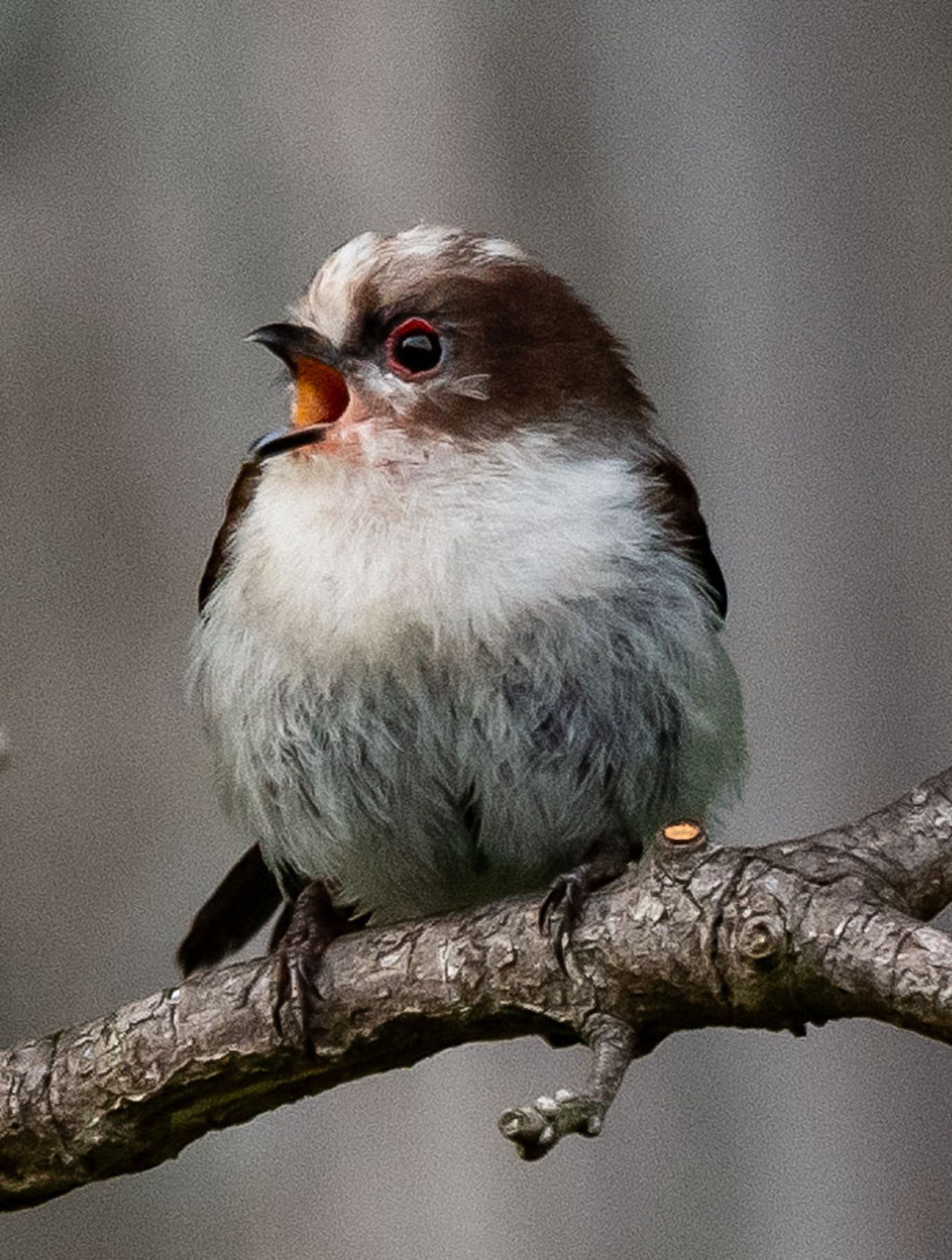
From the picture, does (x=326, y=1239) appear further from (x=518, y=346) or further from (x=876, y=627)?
(x=518, y=346)

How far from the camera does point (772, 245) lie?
4.60 metres

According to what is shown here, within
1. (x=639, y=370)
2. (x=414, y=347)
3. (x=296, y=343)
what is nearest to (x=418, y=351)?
(x=414, y=347)

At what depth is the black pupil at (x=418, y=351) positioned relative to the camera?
341 centimetres

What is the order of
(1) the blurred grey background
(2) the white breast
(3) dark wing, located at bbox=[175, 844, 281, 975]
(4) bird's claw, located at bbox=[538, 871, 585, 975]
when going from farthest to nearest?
1. (1) the blurred grey background
2. (3) dark wing, located at bbox=[175, 844, 281, 975]
3. (2) the white breast
4. (4) bird's claw, located at bbox=[538, 871, 585, 975]

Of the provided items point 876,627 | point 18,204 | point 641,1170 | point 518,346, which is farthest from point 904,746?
point 18,204

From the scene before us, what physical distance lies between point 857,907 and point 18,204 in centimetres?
320

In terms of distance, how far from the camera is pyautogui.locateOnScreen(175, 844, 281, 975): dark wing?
3799 mm

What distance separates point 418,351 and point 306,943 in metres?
0.90

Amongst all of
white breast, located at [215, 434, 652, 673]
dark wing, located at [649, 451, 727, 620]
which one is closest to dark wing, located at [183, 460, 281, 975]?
white breast, located at [215, 434, 652, 673]

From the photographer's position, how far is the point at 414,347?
3.41 metres

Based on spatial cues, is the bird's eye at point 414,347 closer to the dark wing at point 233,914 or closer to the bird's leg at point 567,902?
the bird's leg at point 567,902

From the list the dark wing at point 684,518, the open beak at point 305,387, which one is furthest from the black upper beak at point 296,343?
the dark wing at point 684,518

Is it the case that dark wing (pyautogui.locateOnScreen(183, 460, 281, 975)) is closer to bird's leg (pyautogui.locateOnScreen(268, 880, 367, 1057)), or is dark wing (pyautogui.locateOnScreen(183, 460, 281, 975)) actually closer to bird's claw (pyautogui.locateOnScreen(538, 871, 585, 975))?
bird's leg (pyautogui.locateOnScreen(268, 880, 367, 1057))

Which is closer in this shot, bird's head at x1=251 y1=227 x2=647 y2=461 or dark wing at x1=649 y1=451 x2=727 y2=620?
bird's head at x1=251 y1=227 x2=647 y2=461
